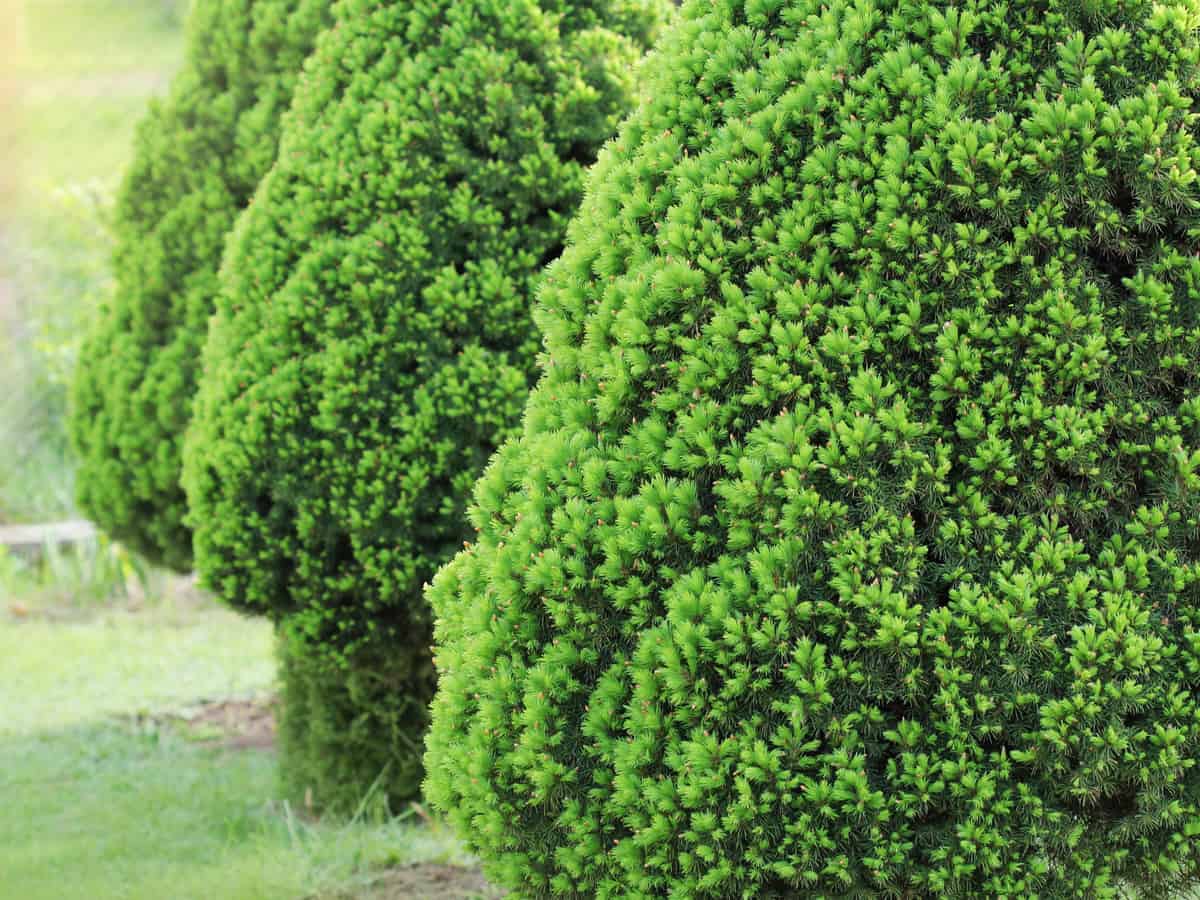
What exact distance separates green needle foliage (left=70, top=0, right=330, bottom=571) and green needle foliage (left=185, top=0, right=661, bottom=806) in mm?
1530

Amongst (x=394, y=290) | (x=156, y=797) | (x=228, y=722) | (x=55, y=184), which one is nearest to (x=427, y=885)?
(x=156, y=797)

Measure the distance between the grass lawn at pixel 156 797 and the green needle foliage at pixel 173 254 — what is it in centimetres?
127

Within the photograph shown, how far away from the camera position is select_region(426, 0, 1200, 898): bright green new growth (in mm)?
2518

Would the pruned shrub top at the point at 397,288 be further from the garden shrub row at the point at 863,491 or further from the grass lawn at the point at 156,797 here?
the garden shrub row at the point at 863,491

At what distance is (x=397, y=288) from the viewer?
4801 millimetres

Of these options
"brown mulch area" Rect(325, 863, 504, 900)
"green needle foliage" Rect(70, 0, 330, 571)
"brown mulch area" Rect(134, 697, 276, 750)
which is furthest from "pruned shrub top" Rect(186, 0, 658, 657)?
"brown mulch area" Rect(134, 697, 276, 750)

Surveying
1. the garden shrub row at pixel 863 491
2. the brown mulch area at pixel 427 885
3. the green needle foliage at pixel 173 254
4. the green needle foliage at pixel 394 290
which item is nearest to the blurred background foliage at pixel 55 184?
the green needle foliage at pixel 173 254

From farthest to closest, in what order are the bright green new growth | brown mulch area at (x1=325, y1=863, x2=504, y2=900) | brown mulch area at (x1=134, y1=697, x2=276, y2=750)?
1. brown mulch area at (x1=134, y1=697, x2=276, y2=750)
2. brown mulch area at (x1=325, y1=863, x2=504, y2=900)
3. the bright green new growth

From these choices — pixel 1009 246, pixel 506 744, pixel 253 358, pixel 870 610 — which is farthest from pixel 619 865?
pixel 253 358

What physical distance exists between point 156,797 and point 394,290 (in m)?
3.24

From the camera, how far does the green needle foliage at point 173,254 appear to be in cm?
645

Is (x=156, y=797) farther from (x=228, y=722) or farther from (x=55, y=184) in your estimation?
(x=55, y=184)

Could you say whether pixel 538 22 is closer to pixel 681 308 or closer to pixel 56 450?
pixel 681 308

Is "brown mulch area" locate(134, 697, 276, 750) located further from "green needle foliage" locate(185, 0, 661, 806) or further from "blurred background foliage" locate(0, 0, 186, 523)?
"blurred background foliage" locate(0, 0, 186, 523)
